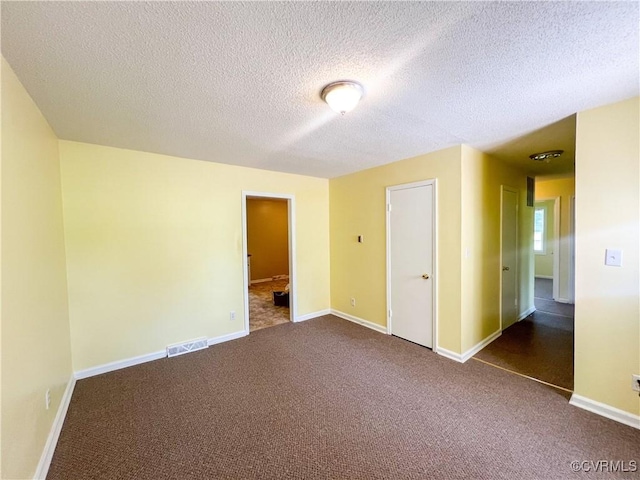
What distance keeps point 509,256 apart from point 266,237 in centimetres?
587

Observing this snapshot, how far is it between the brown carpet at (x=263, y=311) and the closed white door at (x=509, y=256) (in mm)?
3270

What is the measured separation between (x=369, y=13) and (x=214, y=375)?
3.08m


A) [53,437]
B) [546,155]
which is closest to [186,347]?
[53,437]

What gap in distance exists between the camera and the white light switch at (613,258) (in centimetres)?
192

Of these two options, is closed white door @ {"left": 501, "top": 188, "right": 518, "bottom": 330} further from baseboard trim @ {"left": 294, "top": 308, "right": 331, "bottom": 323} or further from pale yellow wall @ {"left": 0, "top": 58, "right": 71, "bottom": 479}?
pale yellow wall @ {"left": 0, "top": 58, "right": 71, "bottom": 479}

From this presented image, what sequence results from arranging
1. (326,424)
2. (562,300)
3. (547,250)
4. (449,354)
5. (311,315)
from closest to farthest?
(326,424), (449,354), (311,315), (562,300), (547,250)

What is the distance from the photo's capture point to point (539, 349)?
3.11 meters

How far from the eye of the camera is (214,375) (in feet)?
8.68

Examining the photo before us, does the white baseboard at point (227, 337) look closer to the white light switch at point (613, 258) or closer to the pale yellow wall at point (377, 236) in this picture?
the pale yellow wall at point (377, 236)

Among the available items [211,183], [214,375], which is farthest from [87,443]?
[211,183]

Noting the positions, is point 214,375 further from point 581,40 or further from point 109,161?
point 581,40

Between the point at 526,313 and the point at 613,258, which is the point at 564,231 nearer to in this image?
the point at 526,313

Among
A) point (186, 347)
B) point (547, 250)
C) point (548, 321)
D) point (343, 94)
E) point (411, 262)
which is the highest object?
point (343, 94)

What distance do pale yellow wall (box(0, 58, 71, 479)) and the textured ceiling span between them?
243mm
